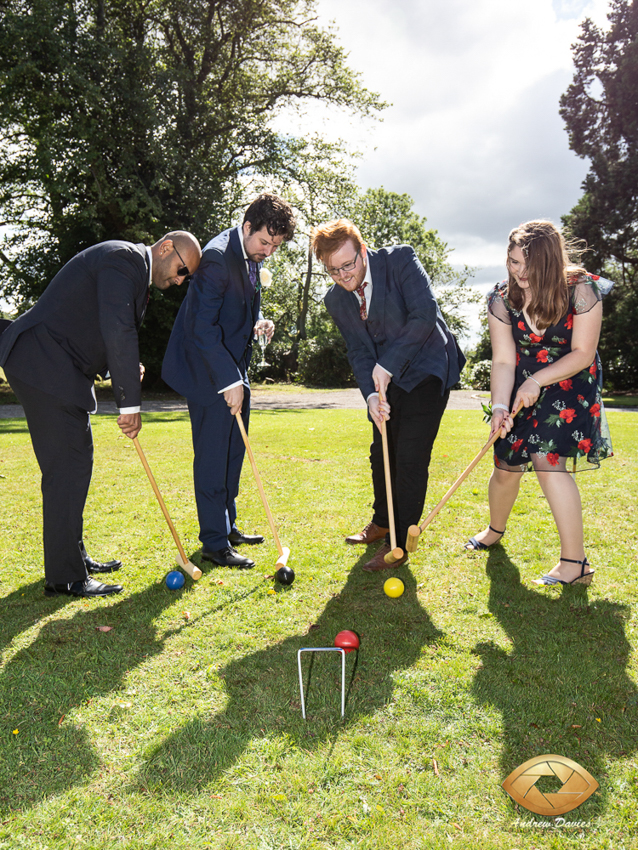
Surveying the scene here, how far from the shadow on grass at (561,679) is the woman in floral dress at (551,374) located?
0.35 m

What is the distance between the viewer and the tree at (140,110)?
15.2 metres

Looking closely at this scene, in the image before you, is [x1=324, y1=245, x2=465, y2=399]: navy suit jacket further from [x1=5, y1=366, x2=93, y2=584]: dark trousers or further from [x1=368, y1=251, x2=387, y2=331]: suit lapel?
[x1=5, y1=366, x2=93, y2=584]: dark trousers

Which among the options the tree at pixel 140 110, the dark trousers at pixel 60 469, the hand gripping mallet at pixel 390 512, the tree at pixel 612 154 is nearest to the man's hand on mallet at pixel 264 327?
the hand gripping mallet at pixel 390 512

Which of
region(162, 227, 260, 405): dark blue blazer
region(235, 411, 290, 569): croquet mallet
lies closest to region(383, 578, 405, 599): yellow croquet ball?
region(235, 411, 290, 569): croquet mallet

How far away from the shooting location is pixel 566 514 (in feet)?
11.0

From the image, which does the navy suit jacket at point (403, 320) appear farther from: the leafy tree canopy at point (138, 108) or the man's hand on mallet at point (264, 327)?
the leafy tree canopy at point (138, 108)

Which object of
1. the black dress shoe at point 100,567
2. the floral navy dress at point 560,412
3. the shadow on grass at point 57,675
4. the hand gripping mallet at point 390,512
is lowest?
the shadow on grass at point 57,675

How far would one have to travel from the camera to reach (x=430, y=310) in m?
3.48

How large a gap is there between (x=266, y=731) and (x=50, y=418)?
202 cm

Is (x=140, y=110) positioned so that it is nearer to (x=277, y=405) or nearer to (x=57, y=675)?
(x=277, y=405)

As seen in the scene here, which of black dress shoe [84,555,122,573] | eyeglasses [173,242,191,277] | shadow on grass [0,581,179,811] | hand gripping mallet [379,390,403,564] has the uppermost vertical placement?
eyeglasses [173,242,191,277]

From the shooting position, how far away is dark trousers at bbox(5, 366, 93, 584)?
320cm

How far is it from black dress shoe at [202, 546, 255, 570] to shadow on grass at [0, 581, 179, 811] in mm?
484

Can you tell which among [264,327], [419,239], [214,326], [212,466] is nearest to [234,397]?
[214,326]
